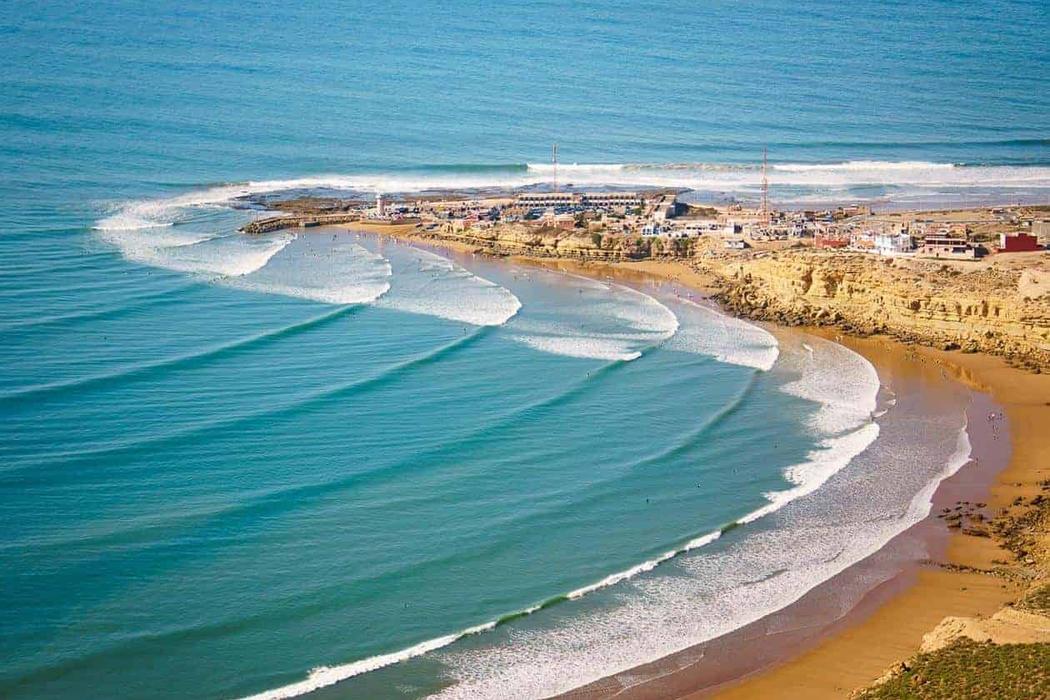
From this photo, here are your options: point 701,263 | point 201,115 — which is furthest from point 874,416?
point 201,115

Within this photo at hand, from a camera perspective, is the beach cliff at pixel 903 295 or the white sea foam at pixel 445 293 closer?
the beach cliff at pixel 903 295

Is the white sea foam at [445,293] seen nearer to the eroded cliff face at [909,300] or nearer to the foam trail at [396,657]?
the eroded cliff face at [909,300]

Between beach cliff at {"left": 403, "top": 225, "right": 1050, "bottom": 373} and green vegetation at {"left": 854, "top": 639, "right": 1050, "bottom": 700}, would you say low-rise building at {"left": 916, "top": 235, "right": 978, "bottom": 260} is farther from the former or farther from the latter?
green vegetation at {"left": 854, "top": 639, "right": 1050, "bottom": 700}

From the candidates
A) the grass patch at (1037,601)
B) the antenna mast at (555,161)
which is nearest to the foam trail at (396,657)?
the grass patch at (1037,601)

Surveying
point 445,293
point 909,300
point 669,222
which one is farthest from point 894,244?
point 445,293

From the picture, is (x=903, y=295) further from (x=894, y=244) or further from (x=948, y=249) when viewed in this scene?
(x=894, y=244)

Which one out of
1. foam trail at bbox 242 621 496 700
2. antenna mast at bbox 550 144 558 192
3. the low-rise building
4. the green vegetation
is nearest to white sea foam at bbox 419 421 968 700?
foam trail at bbox 242 621 496 700
